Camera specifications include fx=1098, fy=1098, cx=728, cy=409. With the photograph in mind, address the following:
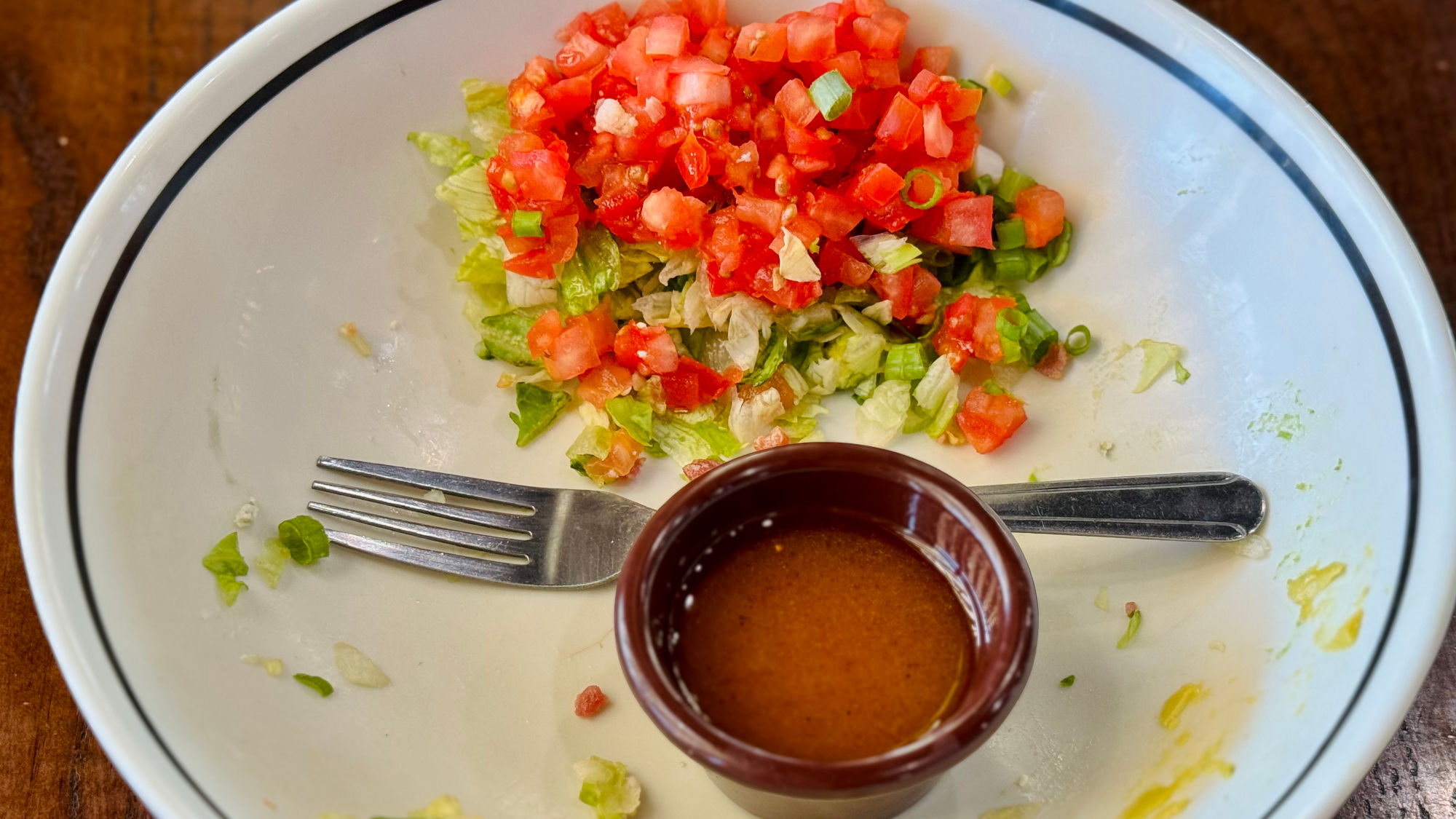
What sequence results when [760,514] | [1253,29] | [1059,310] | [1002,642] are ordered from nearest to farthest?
[1002,642], [760,514], [1059,310], [1253,29]

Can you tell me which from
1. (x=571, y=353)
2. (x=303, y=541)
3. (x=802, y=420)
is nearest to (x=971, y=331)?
(x=802, y=420)

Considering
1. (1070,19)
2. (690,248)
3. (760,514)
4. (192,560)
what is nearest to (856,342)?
(690,248)

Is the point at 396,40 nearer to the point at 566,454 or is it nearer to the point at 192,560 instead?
the point at 566,454

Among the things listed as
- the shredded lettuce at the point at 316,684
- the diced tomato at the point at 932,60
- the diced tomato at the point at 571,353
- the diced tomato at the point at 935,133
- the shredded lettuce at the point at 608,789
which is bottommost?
the shredded lettuce at the point at 608,789

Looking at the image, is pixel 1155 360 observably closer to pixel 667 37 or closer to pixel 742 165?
pixel 742 165

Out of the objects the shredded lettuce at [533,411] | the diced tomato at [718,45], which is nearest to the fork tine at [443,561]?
the shredded lettuce at [533,411]

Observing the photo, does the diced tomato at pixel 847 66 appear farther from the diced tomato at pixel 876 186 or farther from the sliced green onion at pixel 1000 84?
the sliced green onion at pixel 1000 84
